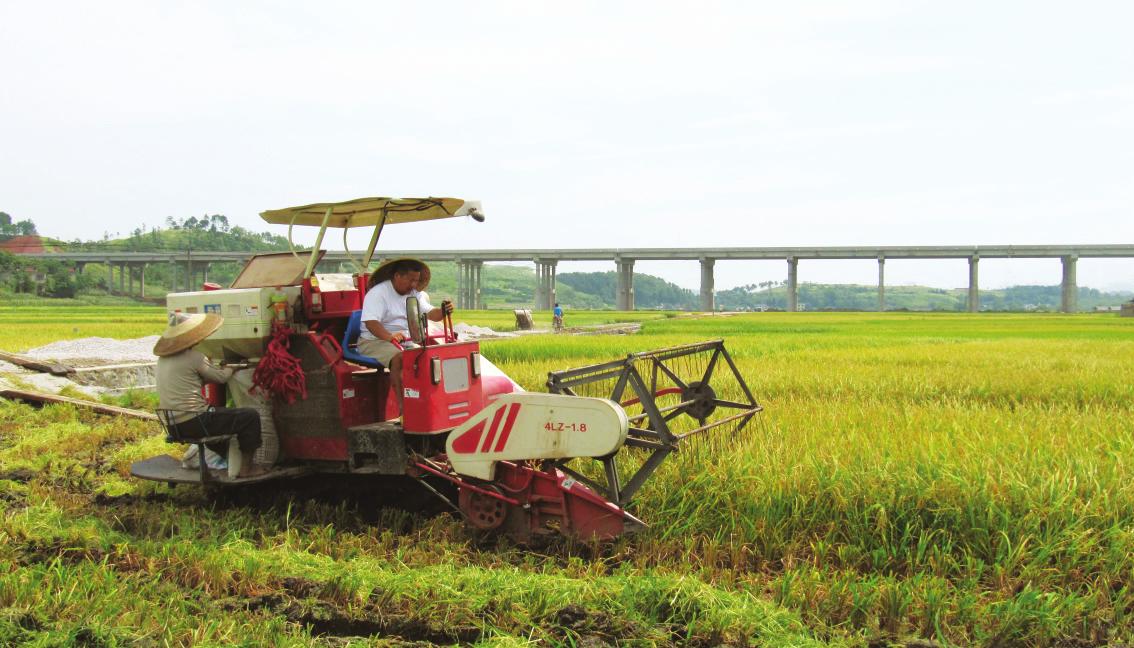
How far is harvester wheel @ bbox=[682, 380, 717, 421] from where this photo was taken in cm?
734

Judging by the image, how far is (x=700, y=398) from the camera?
7.31 metres

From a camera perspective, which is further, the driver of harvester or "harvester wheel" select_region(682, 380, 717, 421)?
"harvester wheel" select_region(682, 380, 717, 421)

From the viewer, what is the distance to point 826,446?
19.2 feet

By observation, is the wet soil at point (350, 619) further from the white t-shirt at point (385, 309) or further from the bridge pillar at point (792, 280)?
the bridge pillar at point (792, 280)

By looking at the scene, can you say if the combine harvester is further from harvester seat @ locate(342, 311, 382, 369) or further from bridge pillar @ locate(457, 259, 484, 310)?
bridge pillar @ locate(457, 259, 484, 310)

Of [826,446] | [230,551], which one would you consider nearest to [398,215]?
[230,551]

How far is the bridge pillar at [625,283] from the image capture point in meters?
90.9

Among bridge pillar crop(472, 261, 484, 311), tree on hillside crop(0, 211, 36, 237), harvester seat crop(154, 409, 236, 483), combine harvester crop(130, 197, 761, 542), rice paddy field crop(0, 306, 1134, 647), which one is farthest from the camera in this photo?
tree on hillside crop(0, 211, 36, 237)

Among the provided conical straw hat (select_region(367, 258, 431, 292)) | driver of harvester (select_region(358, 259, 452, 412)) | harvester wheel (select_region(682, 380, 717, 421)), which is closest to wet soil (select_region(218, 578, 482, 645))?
driver of harvester (select_region(358, 259, 452, 412))

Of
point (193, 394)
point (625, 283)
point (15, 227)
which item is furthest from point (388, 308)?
point (15, 227)

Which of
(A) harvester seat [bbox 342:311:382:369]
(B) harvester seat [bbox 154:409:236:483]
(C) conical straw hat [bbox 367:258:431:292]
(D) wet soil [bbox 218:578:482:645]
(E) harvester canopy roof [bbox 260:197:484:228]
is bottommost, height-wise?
(D) wet soil [bbox 218:578:482:645]

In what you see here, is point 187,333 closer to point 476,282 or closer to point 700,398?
point 700,398

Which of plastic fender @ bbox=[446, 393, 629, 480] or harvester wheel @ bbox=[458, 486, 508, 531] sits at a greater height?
plastic fender @ bbox=[446, 393, 629, 480]

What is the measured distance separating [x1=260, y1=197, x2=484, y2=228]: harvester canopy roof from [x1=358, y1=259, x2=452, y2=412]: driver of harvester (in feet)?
1.43
